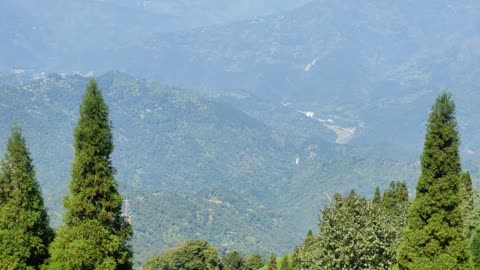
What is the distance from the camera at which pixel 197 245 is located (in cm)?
9181

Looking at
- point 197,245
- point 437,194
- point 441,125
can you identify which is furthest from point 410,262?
point 197,245

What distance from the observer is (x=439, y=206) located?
26.5m

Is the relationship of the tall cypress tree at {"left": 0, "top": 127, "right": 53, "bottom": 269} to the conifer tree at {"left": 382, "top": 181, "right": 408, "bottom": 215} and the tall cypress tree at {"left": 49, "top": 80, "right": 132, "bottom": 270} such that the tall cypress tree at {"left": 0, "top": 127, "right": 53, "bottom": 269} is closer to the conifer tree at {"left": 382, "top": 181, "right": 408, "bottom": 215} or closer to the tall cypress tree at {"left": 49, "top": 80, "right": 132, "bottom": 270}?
the tall cypress tree at {"left": 49, "top": 80, "right": 132, "bottom": 270}

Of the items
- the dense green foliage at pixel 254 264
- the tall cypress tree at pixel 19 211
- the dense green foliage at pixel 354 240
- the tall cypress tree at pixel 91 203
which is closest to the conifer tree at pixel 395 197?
the dense green foliage at pixel 254 264

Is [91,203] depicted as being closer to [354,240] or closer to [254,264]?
[354,240]

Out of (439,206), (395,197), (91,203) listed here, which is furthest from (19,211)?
Result: (395,197)

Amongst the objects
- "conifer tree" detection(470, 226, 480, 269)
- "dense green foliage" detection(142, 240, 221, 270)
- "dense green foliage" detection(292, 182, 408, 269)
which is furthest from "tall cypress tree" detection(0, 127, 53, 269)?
"dense green foliage" detection(142, 240, 221, 270)

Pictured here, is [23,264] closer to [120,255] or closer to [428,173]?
[120,255]

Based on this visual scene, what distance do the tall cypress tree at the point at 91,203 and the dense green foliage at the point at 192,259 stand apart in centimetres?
6454

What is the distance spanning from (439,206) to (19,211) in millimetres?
17282

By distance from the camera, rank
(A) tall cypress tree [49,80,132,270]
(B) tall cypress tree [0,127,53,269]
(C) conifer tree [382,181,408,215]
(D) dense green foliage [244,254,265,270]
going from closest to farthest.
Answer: (A) tall cypress tree [49,80,132,270] < (B) tall cypress tree [0,127,53,269] < (C) conifer tree [382,181,408,215] < (D) dense green foliage [244,254,265,270]

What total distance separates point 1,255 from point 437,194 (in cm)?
1790

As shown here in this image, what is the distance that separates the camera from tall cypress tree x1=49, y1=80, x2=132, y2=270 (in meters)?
25.5

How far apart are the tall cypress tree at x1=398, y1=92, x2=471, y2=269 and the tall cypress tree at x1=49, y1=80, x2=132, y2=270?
488 inches
